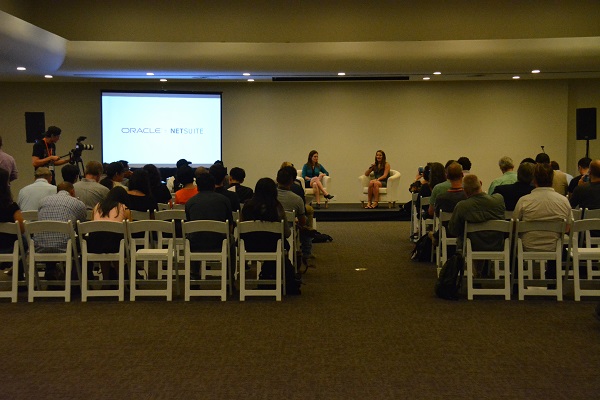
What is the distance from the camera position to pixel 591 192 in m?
8.52

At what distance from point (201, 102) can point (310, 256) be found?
8139 millimetres

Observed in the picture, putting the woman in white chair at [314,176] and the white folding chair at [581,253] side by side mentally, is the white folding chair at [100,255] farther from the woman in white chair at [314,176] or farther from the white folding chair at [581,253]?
the woman in white chair at [314,176]

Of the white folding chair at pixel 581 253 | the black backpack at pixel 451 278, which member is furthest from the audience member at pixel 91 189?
the white folding chair at pixel 581 253

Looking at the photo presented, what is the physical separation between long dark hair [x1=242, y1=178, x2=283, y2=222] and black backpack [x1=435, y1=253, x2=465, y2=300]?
1610 millimetres

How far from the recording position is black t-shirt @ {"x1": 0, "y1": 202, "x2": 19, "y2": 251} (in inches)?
295

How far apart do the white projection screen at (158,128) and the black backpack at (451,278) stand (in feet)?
35.0

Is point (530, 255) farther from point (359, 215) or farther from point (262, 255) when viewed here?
point (359, 215)

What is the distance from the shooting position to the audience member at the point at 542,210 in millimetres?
7496

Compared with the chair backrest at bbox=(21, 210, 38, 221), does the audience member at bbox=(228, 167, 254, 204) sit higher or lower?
higher

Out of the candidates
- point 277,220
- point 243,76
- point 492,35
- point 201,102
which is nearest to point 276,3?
point 243,76

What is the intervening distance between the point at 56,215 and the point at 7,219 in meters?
0.44

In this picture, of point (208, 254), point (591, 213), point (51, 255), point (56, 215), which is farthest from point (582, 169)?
point (51, 255)

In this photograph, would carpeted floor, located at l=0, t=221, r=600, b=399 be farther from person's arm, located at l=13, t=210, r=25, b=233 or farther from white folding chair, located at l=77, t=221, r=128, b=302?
person's arm, located at l=13, t=210, r=25, b=233

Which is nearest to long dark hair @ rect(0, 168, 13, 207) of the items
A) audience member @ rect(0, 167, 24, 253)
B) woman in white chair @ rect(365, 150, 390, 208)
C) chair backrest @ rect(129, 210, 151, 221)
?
audience member @ rect(0, 167, 24, 253)
